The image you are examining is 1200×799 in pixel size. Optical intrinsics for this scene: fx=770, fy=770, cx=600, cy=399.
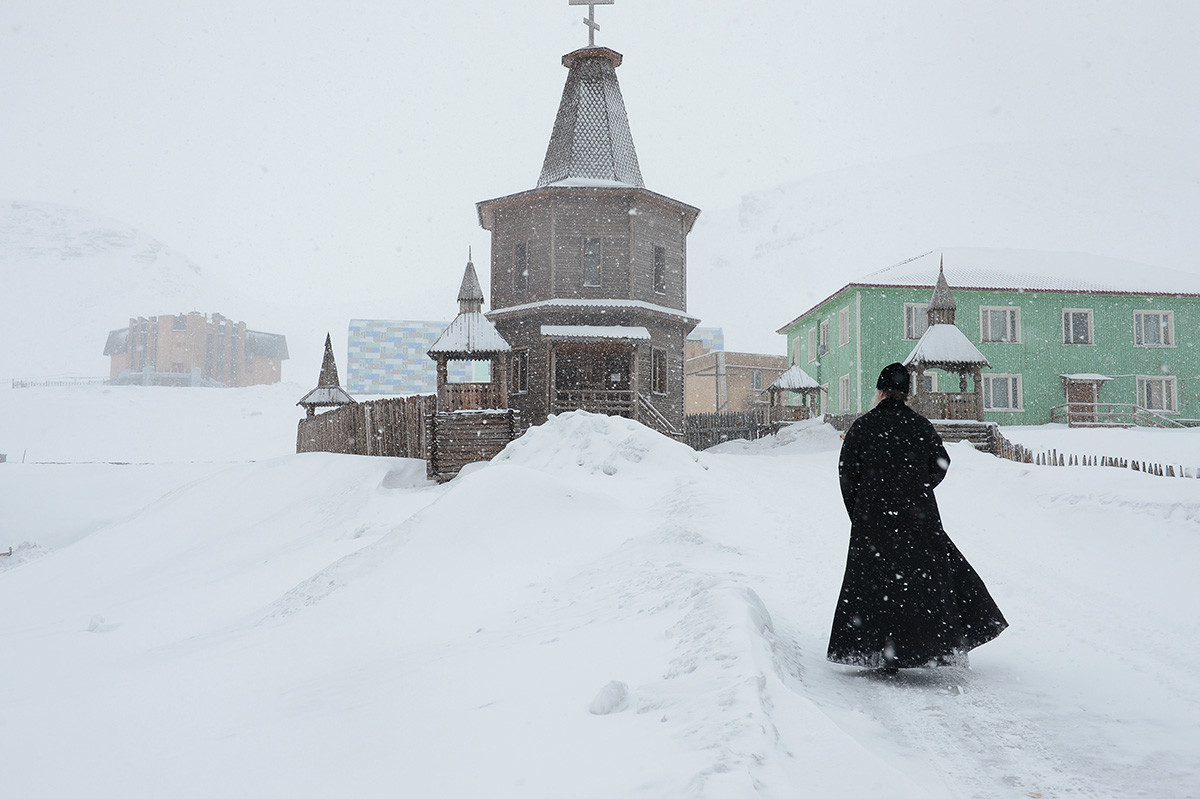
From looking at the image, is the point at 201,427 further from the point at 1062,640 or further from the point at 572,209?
the point at 1062,640

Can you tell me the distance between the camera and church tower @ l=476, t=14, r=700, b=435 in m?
23.7

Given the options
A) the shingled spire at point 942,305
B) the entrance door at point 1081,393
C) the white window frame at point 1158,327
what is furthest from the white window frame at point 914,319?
the white window frame at point 1158,327

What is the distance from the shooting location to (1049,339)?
31.7 meters

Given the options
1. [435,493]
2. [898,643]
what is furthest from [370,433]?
[898,643]

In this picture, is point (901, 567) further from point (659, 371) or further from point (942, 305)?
point (659, 371)

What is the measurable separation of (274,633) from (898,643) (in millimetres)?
5307

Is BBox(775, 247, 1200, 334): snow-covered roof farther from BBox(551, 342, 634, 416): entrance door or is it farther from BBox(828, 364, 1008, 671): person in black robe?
BBox(828, 364, 1008, 671): person in black robe

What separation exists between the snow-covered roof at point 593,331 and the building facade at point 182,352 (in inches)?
2197

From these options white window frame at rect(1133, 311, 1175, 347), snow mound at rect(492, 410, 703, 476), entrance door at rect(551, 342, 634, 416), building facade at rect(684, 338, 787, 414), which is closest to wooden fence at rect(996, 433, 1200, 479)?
snow mound at rect(492, 410, 703, 476)

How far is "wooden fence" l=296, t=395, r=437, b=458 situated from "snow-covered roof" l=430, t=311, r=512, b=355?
4.43 feet

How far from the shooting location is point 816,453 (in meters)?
21.8

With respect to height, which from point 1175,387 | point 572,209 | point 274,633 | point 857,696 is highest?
point 572,209

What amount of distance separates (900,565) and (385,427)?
17133 millimetres

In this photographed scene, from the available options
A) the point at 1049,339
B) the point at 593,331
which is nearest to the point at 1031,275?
the point at 1049,339
